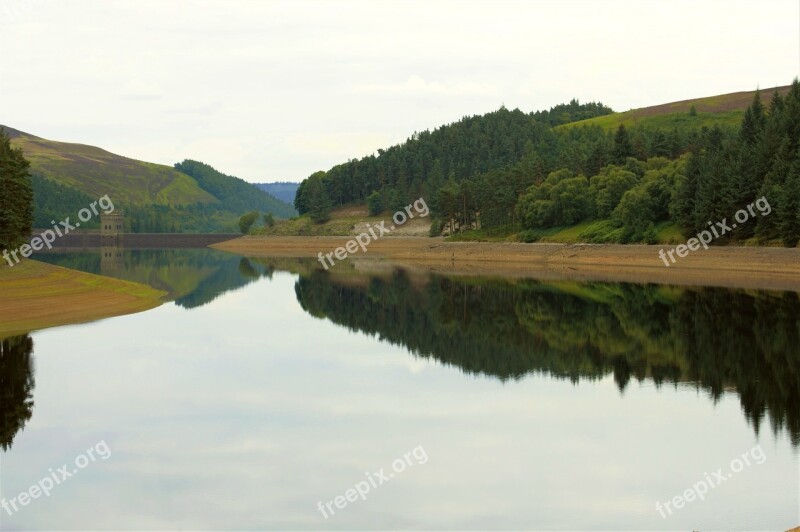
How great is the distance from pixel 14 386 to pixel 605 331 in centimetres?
3715

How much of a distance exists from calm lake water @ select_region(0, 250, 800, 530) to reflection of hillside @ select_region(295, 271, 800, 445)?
292 millimetres

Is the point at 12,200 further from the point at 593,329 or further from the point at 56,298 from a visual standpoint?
the point at 593,329

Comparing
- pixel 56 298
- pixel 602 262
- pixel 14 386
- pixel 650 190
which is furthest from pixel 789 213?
pixel 14 386

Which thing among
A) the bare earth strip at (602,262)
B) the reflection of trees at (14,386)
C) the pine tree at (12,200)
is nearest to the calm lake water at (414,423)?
the reflection of trees at (14,386)

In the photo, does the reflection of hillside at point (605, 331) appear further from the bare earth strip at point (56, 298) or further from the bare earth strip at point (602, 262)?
the bare earth strip at point (56, 298)

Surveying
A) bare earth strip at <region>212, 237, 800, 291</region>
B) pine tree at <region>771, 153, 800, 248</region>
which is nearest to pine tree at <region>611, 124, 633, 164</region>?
bare earth strip at <region>212, 237, 800, 291</region>

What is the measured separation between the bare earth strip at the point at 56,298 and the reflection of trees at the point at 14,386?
6.21 meters

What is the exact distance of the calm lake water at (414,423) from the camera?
2519 cm

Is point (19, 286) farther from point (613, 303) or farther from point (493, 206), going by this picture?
point (493, 206)

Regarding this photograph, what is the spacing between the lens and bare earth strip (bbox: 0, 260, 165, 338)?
62.2m

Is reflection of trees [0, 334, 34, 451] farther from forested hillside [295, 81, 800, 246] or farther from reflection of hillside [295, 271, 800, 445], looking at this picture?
forested hillside [295, 81, 800, 246]

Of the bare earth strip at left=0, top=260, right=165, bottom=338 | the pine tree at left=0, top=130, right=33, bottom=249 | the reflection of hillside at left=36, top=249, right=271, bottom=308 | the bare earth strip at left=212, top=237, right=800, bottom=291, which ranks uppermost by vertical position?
the pine tree at left=0, top=130, right=33, bottom=249

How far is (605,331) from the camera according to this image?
61750 mm

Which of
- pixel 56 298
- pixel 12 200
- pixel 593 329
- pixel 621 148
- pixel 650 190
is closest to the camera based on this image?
pixel 593 329
